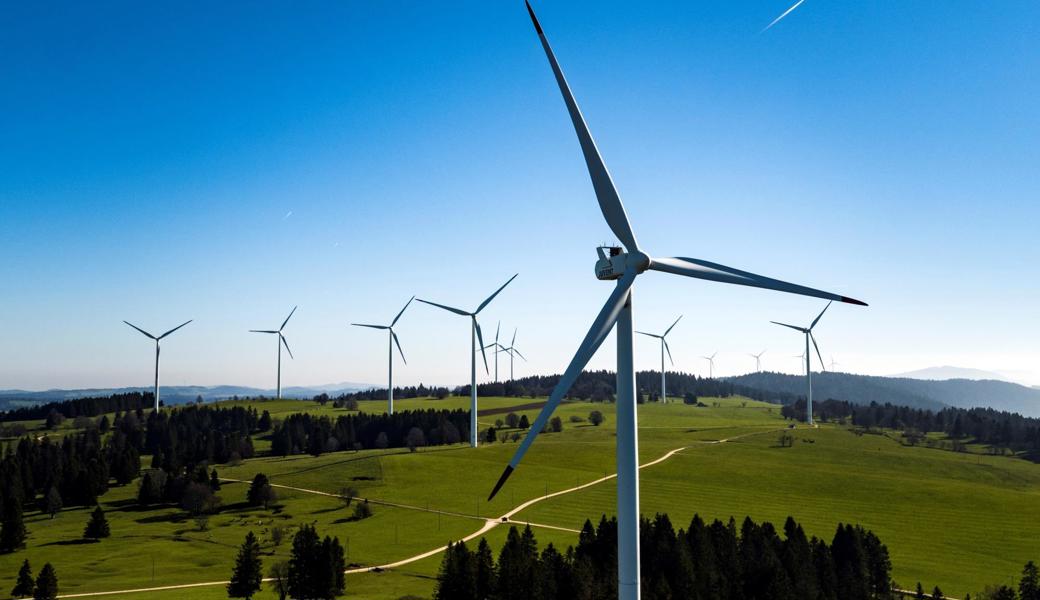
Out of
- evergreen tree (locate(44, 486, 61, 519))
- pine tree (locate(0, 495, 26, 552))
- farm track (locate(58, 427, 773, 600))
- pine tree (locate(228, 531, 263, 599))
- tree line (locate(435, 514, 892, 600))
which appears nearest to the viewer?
tree line (locate(435, 514, 892, 600))

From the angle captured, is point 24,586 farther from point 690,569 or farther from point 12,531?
point 690,569

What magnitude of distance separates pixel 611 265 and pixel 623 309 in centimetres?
260

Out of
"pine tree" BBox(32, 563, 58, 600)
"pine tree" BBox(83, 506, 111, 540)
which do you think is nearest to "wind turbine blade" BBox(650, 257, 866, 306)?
"pine tree" BBox(32, 563, 58, 600)

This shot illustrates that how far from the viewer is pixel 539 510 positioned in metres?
138

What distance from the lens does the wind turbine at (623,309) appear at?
3669 centimetres

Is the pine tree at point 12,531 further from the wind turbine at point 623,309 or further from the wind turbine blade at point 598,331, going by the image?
the wind turbine at point 623,309

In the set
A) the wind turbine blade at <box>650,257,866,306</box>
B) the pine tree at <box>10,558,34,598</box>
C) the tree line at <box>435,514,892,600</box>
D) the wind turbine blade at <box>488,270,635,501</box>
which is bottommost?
the pine tree at <box>10,558,34,598</box>

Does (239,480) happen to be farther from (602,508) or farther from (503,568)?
(503,568)

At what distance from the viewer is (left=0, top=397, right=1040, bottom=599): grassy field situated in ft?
345

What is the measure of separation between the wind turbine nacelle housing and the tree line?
4778cm

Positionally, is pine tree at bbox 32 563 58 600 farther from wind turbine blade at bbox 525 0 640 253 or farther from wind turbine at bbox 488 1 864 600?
wind turbine blade at bbox 525 0 640 253

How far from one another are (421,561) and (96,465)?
10302 centimetres

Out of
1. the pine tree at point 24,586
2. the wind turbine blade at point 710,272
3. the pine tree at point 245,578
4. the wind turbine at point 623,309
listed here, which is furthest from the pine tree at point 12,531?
the wind turbine blade at point 710,272

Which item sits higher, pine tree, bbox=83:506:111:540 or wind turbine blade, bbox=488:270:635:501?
wind turbine blade, bbox=488:270:635:501
